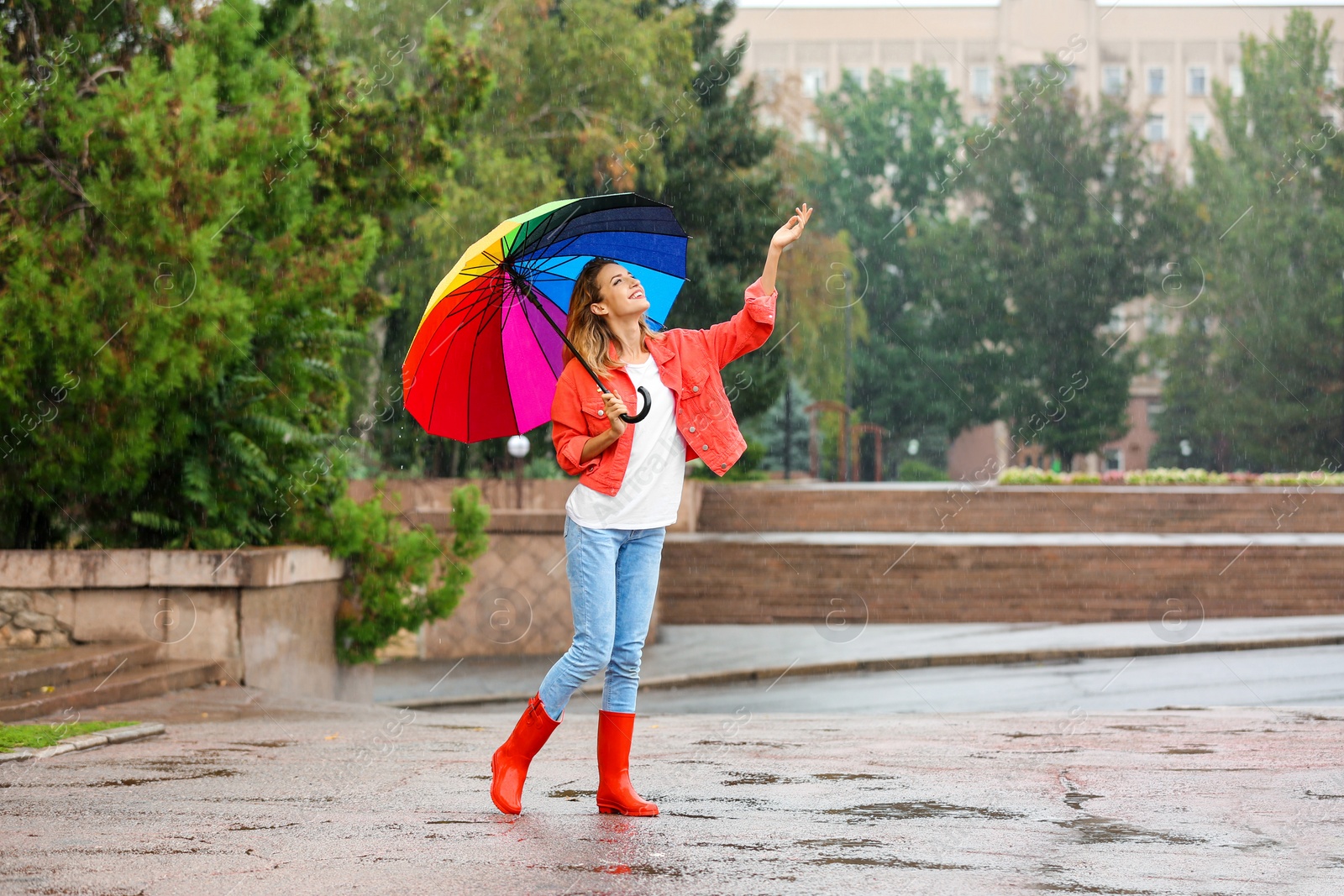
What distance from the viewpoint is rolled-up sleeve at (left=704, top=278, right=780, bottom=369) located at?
15.1ft

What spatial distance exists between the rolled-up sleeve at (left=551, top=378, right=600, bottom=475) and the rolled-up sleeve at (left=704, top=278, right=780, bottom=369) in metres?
0.52

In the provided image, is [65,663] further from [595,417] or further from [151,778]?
[595,417]

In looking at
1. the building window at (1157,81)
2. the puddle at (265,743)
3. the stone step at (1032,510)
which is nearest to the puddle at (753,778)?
the puddle at (265,743)

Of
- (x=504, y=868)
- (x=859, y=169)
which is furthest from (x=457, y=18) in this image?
(x=859, y=169)

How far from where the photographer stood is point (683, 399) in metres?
4.50

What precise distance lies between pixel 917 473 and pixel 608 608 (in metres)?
54.9

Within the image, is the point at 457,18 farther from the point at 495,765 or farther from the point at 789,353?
the point at 495,765

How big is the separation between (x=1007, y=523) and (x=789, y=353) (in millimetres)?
10746

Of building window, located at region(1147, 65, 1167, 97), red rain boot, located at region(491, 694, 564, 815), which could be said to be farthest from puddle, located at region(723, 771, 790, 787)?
building window, located at region(1147, 65, 1167, 97)

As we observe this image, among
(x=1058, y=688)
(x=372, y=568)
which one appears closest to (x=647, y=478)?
(x=372, y=568)

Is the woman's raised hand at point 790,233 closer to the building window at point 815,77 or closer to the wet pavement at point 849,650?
the wet pavement at point 849,650

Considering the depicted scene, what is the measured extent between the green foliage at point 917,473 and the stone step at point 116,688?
165 ft

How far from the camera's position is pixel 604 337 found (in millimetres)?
4531

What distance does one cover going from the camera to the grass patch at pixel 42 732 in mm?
6141
